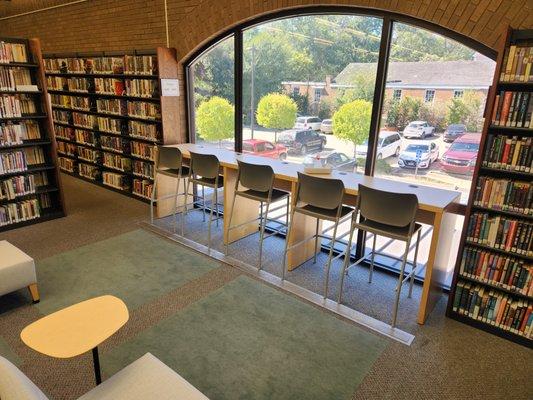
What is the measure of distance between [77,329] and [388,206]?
6.94 ft

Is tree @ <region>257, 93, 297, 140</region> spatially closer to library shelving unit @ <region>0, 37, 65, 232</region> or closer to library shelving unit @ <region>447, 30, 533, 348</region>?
library shelving unit @ <region>447, 30, 533, 348</region>

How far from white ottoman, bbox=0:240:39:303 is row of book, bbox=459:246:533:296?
340cm

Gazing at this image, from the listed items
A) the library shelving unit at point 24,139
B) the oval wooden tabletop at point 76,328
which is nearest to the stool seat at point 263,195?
the oval wooden tabletop at point 76,328

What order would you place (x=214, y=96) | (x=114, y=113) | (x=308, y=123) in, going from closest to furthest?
(x=308, y=123), (x=214, y=96), (x=114, y=113)

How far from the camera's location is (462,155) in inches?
125

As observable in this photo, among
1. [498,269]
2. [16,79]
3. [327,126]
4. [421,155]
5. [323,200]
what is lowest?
[498,269]

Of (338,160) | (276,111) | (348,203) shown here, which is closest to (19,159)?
(276,111)

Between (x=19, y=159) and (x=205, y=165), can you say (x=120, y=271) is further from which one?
(x=19, y=159)

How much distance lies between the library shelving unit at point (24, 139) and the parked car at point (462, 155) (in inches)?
175

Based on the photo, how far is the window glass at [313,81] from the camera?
137 inches

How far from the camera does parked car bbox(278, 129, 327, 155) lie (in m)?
3.98

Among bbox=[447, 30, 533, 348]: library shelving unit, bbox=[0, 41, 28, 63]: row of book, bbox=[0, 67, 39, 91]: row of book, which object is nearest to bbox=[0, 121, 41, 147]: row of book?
bbox=[0, 67, 39, 91]: row of book

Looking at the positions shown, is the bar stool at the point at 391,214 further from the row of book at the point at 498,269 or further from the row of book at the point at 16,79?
the row of book at the point at 16,79

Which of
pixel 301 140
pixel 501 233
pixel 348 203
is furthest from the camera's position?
pixel 301 140
